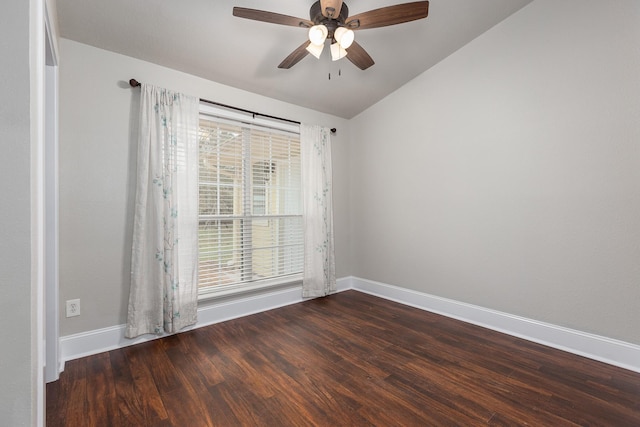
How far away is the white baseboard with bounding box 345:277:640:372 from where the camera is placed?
2.03 m

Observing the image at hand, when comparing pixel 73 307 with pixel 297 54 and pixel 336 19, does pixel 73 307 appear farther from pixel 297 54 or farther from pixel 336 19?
pixel 336 19

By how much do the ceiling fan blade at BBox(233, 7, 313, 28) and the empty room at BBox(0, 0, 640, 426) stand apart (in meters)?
0.02

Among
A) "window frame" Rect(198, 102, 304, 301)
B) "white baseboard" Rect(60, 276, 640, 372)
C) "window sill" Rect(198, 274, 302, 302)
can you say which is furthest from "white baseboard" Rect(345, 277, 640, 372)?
"window frame" Rect(198, 102, 304, 301)

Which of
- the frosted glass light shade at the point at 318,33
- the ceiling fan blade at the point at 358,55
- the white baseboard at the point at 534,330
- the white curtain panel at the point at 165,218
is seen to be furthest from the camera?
the white curtain panel at the point at 165,218

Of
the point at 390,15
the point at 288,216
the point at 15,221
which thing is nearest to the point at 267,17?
the point at 390,15

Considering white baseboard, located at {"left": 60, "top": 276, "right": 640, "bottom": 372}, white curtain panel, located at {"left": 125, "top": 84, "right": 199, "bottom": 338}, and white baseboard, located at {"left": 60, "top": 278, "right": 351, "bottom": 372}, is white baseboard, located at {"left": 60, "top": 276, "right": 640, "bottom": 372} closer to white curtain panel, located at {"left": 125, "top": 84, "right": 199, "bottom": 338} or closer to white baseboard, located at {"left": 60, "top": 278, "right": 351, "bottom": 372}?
white baseboard, located at {"left": 60, "top": 278, "right": 351, "bottom": 372}

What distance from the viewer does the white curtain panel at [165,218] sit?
2.37 meters

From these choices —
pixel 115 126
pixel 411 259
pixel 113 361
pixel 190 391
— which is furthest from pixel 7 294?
pixel 411 259

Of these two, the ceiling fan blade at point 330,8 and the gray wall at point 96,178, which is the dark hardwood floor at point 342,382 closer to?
the gray wall at point 96,178

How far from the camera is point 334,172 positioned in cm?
399

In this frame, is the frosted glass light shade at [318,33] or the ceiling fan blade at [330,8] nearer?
the ceiling fan blade at [330,8]

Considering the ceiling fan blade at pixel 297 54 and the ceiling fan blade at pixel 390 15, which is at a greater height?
the ceiling fan blade at pixel 390 15

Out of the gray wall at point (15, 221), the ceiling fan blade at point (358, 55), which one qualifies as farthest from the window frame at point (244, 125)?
the gray wall at point (15, 221)

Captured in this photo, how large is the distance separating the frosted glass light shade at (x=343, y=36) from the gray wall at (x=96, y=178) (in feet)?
5.59
